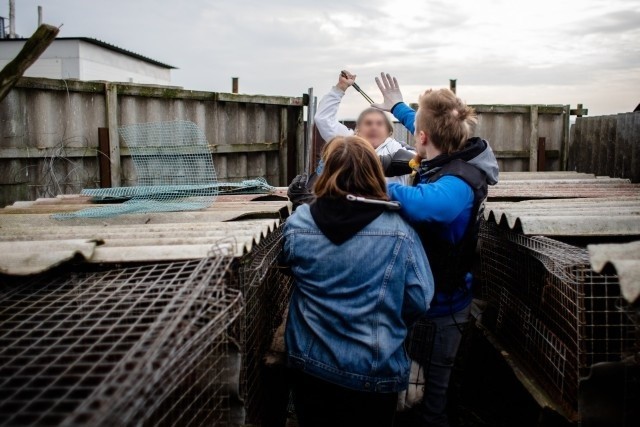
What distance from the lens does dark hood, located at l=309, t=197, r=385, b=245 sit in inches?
97.5

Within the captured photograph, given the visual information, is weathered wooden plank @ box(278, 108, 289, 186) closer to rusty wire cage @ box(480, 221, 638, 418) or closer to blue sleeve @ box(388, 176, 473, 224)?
rusty wire cage @ box(480, 221, 638, 418)

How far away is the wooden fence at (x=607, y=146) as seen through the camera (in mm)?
6750

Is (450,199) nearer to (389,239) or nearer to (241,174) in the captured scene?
(389,239)

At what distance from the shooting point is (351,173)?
2.50 meters

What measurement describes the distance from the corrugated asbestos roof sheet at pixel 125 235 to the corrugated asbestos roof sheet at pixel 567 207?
1492mm

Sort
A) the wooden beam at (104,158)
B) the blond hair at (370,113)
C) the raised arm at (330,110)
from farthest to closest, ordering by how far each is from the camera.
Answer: the wooden beam at (104,158) < the raised arm at (330,110) < the blond hair at (370,113)

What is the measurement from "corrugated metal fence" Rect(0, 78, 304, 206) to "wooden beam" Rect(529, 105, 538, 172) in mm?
4358

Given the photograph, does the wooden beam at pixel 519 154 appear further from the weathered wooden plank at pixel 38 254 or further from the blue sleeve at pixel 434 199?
the weathered wooden plank at pixel 38 254

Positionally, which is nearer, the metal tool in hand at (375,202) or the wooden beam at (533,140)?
the metal tool in hand at (375,202)

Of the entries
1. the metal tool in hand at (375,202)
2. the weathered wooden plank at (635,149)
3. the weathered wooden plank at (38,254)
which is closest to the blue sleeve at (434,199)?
the metal tool in hand at (375,202)

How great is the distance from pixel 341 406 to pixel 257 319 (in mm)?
954

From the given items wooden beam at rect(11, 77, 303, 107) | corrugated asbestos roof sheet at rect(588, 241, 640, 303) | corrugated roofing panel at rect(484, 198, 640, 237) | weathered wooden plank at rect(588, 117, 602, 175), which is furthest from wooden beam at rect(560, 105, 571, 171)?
→ corrugated asbestos roof sheet at rect(588, 241, 640, 303)

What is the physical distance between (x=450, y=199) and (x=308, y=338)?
3.03 feet

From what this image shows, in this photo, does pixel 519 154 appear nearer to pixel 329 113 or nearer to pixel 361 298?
pixel 329 113
